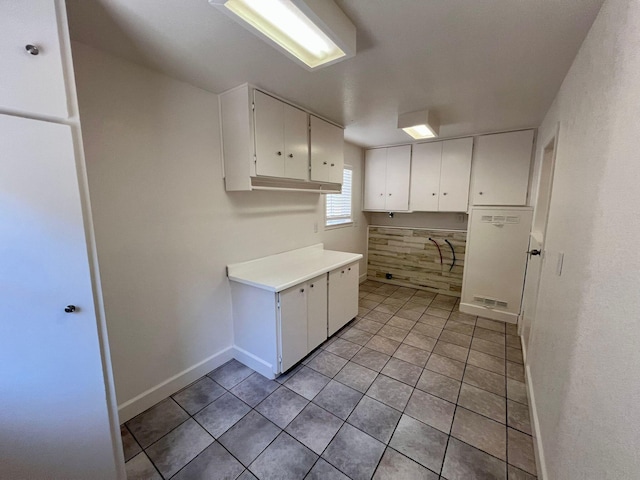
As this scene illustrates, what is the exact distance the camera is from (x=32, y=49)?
0.98 m

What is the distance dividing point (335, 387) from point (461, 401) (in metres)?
0.97

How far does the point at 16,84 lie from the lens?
949 millimetres

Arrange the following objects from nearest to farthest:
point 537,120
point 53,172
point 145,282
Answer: point 53,172 < point 145,282 < point 537,120

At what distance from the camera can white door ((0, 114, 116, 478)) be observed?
0.97 metres

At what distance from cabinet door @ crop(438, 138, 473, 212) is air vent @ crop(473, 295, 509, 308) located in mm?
1228

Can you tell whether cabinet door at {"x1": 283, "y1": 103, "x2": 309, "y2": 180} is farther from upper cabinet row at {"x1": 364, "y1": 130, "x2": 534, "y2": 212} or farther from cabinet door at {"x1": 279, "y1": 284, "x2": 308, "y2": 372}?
upper cabinet row at {"x1": 364, "y1": 130, "x2": 534, "y2": 212}

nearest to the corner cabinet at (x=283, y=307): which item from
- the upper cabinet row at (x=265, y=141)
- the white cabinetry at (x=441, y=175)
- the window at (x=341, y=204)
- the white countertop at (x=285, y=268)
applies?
the white countertop at (x=285, y=268)

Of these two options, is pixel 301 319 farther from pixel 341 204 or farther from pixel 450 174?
pixel 450 174

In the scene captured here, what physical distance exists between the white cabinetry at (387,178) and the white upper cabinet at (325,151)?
1376 millimetres

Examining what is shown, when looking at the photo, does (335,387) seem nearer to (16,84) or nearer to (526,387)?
(526,387)

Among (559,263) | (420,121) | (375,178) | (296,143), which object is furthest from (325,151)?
(559,263)

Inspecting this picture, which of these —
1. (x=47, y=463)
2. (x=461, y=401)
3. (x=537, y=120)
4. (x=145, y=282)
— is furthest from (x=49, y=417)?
(x=537, y=120)

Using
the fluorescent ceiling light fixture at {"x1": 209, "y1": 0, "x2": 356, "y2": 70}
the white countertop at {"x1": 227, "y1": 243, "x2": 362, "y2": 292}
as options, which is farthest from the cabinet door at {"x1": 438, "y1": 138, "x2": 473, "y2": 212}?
the fluorescent ceiling light fixture at {"x1": 209, "y1": 0, "x2": 356, "y2": 70}

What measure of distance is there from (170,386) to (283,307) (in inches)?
42.1
